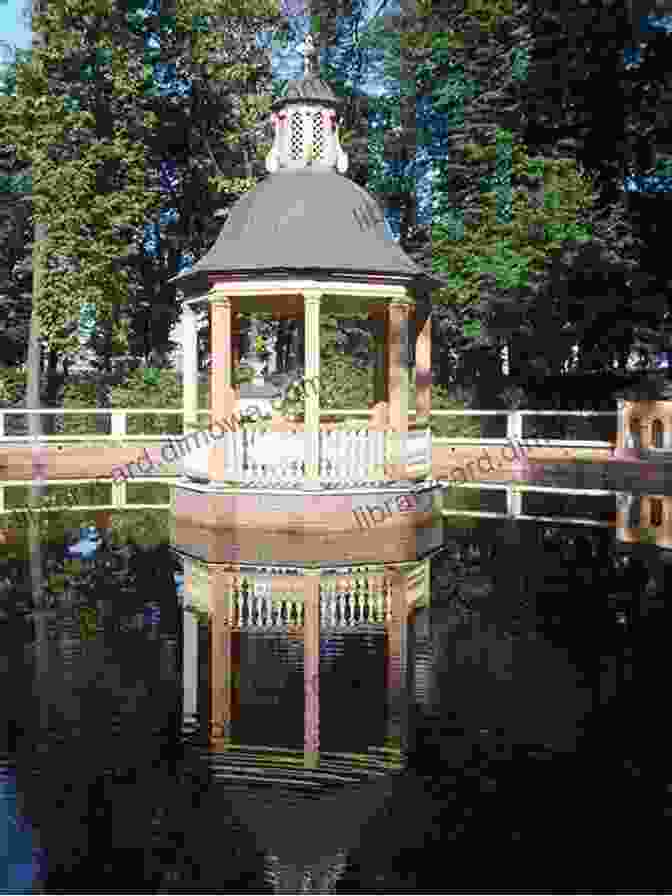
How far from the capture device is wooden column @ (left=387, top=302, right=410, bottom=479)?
53.0 feet

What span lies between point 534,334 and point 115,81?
1560 cm

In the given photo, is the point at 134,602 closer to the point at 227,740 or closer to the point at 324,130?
the point at 227,740

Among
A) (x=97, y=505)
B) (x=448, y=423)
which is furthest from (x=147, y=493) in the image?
(x=448, y=423)

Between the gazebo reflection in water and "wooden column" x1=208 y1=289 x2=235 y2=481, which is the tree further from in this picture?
"wooden column" x1=208 y1=289 x2=235 y2=481

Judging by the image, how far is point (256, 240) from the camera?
16.5 meters

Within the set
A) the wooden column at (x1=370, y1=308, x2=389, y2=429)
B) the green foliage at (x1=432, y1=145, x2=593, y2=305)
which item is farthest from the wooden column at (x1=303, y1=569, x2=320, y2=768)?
the green foliage at (x1=432, y1=145, x2=593, y2=305)

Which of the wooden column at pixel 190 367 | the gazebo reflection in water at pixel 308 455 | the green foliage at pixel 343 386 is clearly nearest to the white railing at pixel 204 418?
the green foliage at pixel 343 386

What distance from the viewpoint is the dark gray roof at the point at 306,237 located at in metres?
15.8

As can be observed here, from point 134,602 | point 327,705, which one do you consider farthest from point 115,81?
point 327,705

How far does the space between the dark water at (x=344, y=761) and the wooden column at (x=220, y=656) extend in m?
0.11

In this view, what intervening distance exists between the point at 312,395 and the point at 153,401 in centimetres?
1655

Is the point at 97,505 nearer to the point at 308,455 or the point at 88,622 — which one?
the point at 308,455

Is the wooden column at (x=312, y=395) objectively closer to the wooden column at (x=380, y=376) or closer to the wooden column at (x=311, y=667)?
the wooden column at (x=311, y=667)

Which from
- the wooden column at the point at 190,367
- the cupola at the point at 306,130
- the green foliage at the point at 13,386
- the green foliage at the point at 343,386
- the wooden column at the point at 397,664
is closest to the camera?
the wooden column at the point at 397,664
